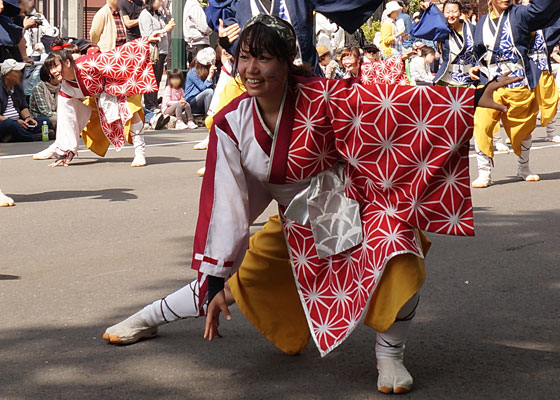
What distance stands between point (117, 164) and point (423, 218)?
7.63 m

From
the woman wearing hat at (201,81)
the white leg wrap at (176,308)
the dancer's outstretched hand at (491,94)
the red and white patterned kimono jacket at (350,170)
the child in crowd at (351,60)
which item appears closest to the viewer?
the dancer's outstretched hand at (491,94)

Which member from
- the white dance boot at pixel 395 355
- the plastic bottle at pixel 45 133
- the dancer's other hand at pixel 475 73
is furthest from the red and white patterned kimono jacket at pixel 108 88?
the white dance boot at pixel 395 355

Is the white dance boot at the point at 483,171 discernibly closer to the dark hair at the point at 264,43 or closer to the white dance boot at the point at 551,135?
the white dance boot at the point at 551,135

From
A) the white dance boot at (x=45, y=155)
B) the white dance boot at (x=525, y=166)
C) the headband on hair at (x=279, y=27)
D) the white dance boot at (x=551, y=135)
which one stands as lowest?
the white dance boot at (x=45, y=155)

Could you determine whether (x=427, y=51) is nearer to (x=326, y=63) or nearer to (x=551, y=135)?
(x=326, y=63)

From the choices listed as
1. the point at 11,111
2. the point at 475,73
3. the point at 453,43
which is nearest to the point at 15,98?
the point at 11,111

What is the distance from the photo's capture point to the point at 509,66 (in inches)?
362

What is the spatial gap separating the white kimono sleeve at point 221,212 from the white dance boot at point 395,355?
1.92 ft

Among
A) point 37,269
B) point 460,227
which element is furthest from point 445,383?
point 37,269

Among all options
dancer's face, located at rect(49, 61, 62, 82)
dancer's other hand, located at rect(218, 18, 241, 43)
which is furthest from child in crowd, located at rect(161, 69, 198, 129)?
dancer's other hand, located at rect(218, 18, 241, 43)

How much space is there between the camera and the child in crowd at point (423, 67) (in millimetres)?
17594

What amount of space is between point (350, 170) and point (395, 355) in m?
0.66

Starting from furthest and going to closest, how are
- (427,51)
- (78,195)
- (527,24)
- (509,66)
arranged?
(427,51) < (509,66) < (527,24) < (78,195)

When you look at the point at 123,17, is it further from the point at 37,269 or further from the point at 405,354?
the point at 405,354
